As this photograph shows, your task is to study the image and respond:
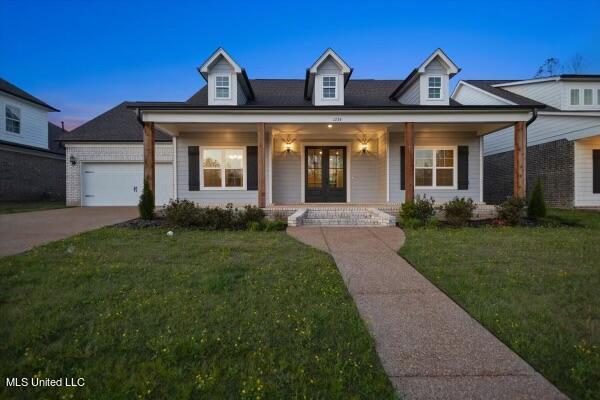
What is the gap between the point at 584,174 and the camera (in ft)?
41.6

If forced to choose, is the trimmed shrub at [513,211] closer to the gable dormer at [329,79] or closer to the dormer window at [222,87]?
the gable dormer at [329,79]

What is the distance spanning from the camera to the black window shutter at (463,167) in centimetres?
1206

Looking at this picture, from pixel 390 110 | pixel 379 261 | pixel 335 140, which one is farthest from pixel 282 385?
pixel 335 140

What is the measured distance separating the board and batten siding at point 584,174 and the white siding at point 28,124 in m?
28.4

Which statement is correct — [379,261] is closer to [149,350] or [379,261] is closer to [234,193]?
[149,350]

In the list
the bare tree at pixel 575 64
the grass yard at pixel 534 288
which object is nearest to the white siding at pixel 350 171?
the grass yard at pixel 534 288

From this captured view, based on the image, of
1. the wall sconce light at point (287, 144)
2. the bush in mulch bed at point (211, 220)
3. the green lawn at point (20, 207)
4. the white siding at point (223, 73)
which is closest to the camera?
the bush in mulch bed at point (211, 220)

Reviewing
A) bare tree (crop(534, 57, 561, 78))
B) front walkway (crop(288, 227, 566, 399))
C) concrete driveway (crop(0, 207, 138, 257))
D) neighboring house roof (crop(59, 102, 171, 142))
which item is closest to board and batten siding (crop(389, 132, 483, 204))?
front walkway (crop(288, 227, 566, 399))

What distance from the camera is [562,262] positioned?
4.84 m

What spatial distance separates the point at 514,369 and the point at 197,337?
8.05ft

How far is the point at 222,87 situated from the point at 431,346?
1115cm

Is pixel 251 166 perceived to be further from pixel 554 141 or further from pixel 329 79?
pixel 554 141

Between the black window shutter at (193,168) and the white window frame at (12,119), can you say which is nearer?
the black window shutter at (193,168)

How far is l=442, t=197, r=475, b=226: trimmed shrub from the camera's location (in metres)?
8.96
